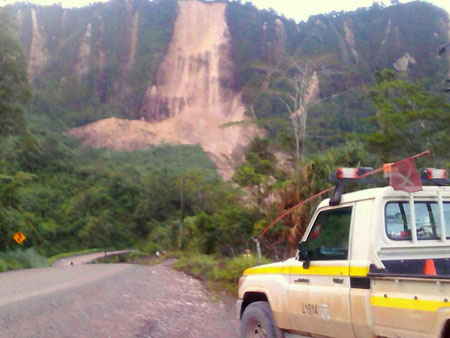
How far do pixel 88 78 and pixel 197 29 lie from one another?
54.6 feet

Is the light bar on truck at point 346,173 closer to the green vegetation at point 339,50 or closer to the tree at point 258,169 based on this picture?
the tree at point 258,169

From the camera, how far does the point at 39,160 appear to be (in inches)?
2409

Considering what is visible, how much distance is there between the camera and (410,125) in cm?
2712

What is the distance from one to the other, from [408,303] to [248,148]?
96.6ft

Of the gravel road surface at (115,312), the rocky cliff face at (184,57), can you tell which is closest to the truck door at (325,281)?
the gravel road surface at (115,312)

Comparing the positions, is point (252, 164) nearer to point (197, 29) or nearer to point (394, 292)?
point (394, 292)

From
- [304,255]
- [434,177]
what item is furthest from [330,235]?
[434,177]

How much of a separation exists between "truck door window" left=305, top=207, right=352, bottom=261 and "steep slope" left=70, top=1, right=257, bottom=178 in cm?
5631

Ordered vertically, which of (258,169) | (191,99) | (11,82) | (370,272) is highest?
(191,99)

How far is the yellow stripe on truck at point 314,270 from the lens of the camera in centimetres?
485

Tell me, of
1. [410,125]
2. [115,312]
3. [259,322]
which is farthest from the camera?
[410,125]

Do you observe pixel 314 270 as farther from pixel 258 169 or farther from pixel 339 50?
pixel 339 50

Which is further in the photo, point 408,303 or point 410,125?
point 410,125

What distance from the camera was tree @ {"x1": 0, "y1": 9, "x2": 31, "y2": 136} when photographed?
28656 millimetres
